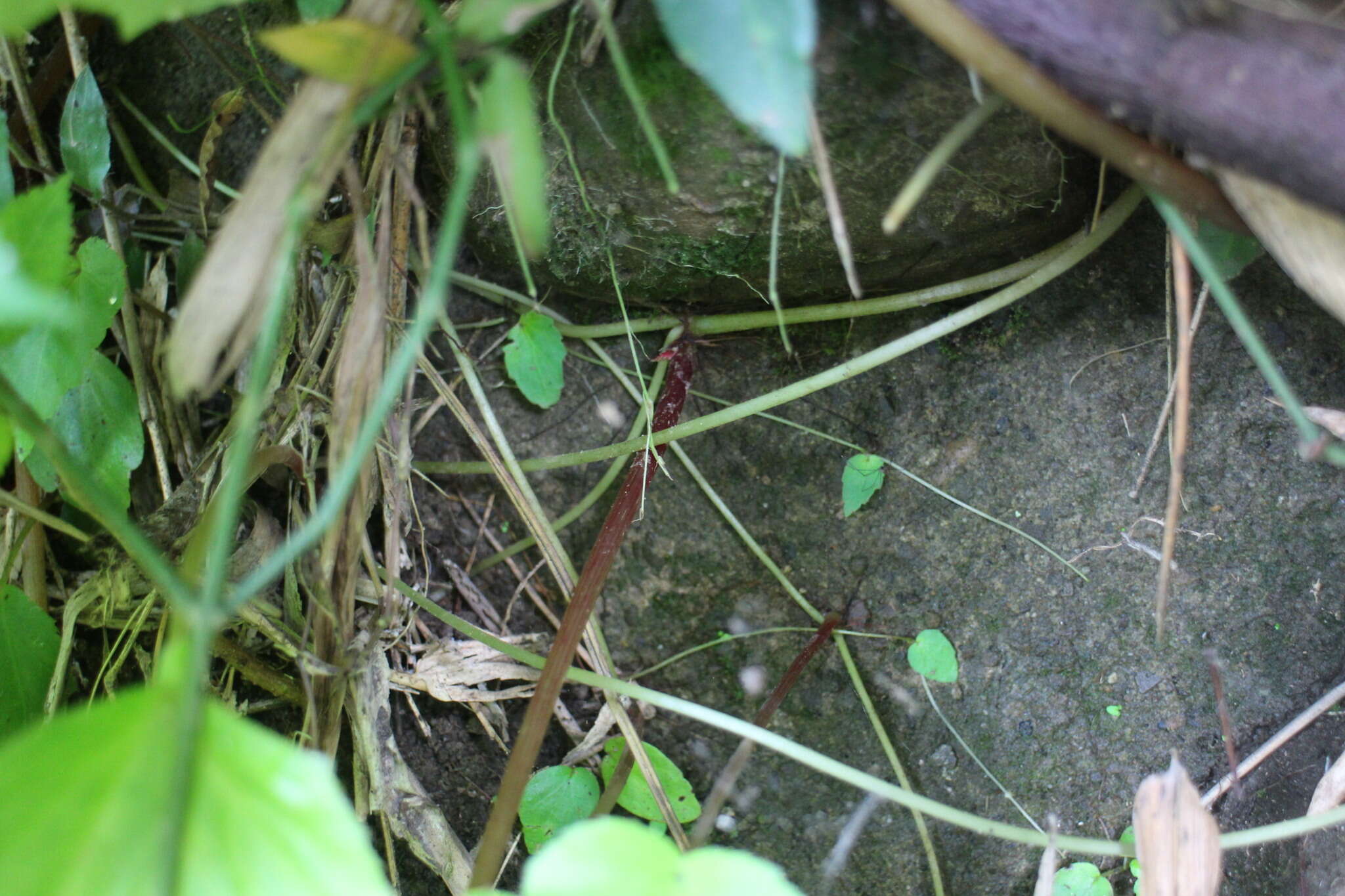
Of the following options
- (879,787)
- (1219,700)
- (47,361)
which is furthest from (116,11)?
(1219,700)

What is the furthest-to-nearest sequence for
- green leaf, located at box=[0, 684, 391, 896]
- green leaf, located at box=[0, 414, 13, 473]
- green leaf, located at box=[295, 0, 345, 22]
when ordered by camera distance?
green leaf, located at box=[295, 0, 345, 22] < green leaf, located at box=[0, 414, 13, 473] < green leaf, located at box=[0, 684, 391, 896]

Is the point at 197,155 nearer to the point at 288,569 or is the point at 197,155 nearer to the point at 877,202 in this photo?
the point at 288,569

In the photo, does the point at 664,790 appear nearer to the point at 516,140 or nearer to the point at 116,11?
the point at 516,140

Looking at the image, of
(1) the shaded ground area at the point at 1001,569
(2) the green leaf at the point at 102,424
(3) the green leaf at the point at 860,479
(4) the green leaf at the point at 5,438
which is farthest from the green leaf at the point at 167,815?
(3) the green leaf at the point at 860,479

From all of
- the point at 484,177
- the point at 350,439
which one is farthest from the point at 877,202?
the point at 350,439

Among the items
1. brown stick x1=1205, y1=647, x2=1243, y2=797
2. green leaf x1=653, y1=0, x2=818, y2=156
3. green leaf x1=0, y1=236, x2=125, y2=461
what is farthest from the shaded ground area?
green leaf x1=653, y1=0, x2=818, y2=156

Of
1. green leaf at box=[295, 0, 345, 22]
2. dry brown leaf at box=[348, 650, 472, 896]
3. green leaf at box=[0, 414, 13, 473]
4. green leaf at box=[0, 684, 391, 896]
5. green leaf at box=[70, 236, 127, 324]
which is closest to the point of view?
green leaf at box=[0, 684, 391, 896]

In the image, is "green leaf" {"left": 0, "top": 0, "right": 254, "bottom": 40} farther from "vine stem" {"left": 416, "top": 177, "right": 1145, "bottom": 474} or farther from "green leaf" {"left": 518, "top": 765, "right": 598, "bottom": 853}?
"green leaf" {"left": 518, "top": 765, "right": 598, "bottom": 853}
